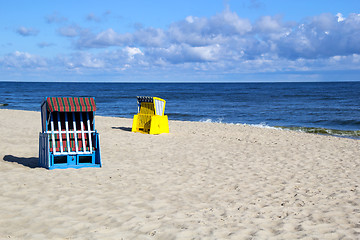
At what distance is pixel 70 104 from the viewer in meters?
8.13

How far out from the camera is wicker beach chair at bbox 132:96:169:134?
565 inches

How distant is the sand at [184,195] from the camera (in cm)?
481

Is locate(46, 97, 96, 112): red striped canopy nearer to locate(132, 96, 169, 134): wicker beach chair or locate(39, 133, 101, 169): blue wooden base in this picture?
locate(39, 133, 101, 169): blue wooden base

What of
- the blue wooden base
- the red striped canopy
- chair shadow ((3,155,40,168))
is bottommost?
chair shadow ((3,155,40,168))

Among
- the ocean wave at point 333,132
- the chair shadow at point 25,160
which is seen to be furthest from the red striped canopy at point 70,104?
the ocean wave at point 333,132

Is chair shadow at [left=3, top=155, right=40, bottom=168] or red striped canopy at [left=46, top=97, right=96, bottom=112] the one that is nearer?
red striped canopy at [left=46, top=97, right=96, bottom=112]

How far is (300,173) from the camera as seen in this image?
8.47 meters

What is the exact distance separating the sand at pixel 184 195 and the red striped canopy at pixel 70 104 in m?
1.31

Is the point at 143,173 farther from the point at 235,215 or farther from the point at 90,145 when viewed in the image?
the point at 235,215

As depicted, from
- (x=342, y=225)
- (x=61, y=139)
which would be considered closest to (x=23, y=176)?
(x=61, y=139)

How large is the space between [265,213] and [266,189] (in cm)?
149

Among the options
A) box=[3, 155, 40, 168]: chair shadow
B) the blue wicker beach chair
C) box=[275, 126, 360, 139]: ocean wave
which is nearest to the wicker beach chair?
the blue wicker beach chair

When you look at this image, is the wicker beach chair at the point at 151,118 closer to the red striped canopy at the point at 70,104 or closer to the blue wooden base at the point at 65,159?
the blue wooden base at the point at 65,159

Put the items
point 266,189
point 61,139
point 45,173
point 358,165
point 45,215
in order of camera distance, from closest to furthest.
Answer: point 45,215 → point 266,189 → point 45,173 → point 61,139 → point 358,165
